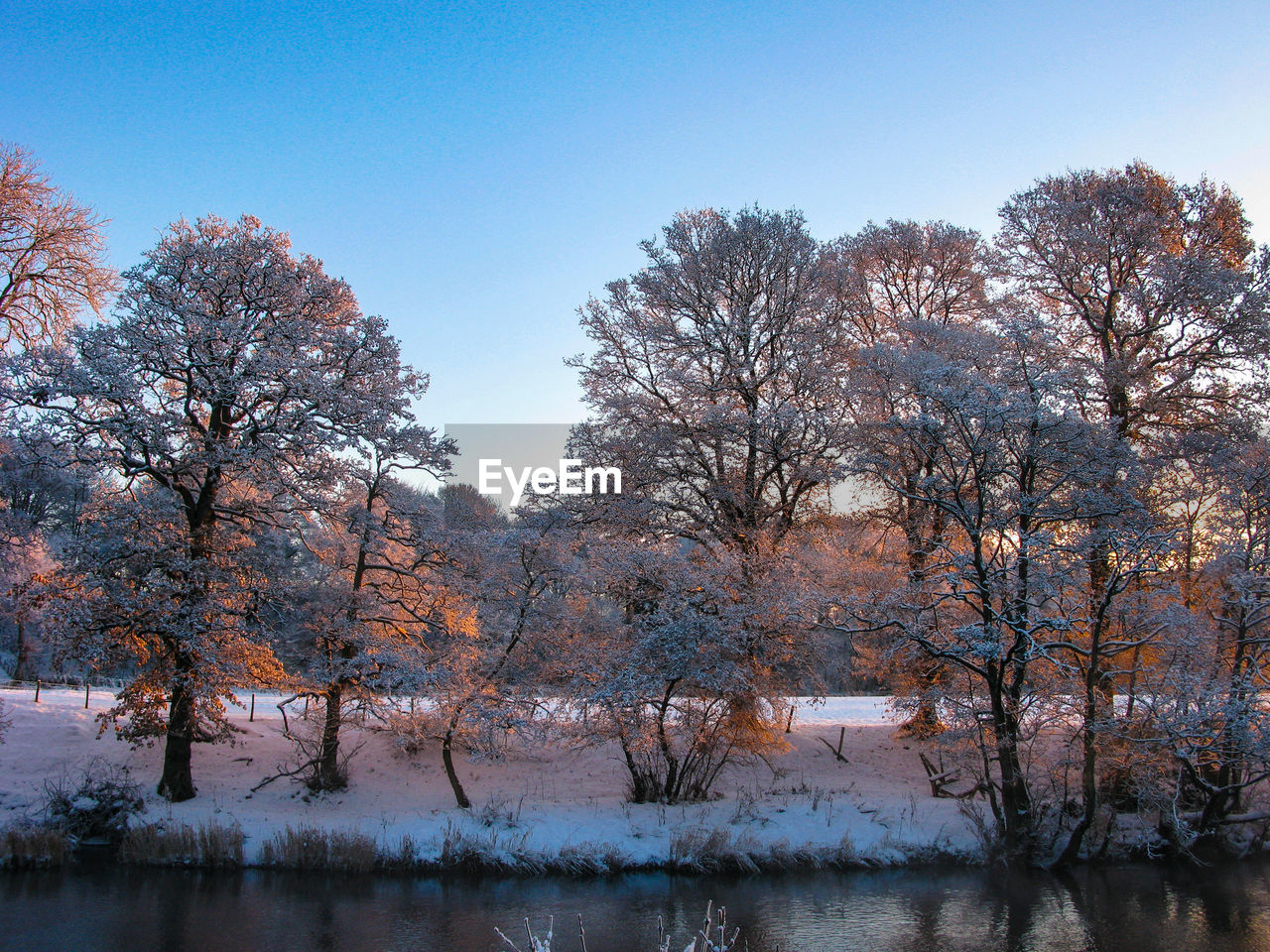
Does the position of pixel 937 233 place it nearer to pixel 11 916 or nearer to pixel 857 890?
pixel 857 890

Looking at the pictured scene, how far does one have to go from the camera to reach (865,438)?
23.0 meters

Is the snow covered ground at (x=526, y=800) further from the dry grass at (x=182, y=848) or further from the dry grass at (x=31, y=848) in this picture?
the dry grass at (x=31, y=848)

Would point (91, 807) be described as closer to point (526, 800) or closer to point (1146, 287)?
point (526, 800)

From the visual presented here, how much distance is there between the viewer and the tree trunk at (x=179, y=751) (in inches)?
733

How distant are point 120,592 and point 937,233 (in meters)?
24.4

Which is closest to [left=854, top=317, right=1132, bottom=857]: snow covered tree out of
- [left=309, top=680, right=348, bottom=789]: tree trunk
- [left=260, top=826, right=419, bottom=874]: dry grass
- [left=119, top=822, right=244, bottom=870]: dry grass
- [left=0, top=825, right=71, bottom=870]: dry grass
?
[left=260, top=826, right=419, bottom=874]: dry grass

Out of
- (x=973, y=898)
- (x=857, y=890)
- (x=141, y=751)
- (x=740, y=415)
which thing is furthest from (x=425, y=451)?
(x=973, y=898)

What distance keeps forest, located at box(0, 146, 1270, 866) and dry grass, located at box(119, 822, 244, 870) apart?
6.25ft

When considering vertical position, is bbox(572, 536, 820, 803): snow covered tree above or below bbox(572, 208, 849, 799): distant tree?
below

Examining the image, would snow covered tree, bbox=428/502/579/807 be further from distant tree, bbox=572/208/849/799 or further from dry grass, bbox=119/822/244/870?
dry grass, bbox=119/822/244/870

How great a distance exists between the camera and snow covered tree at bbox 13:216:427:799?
17141 mm

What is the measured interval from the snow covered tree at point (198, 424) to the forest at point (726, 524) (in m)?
0.09

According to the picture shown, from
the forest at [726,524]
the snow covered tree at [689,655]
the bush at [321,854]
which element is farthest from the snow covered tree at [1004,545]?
the bush at [321,854]

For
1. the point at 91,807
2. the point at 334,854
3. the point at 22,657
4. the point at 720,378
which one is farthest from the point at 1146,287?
the point at 22,657
